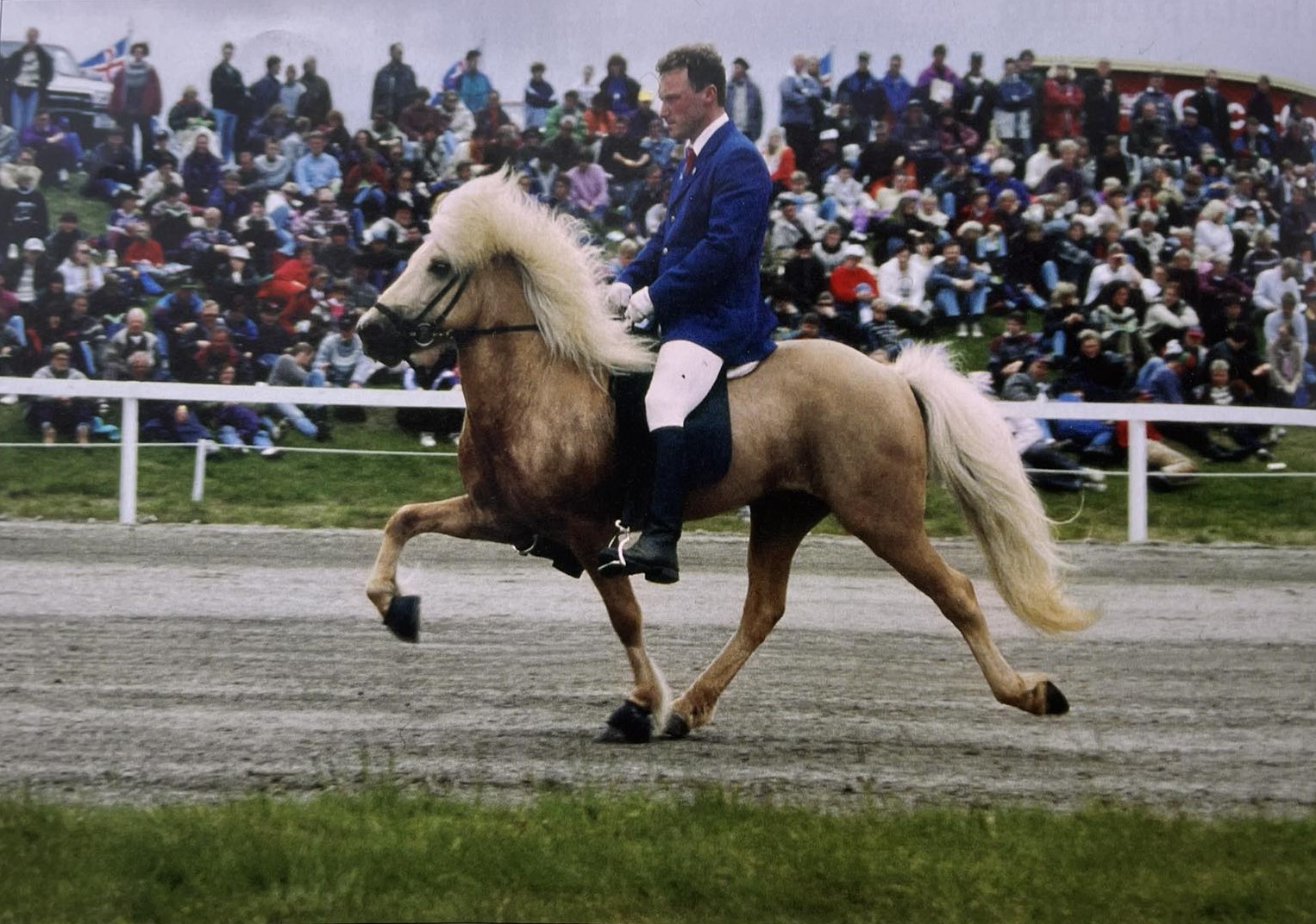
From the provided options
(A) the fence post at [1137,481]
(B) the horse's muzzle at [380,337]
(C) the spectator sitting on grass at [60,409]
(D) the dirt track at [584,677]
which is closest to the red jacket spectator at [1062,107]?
(A) the fence post at [1137,481]

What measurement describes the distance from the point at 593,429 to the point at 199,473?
156 inches

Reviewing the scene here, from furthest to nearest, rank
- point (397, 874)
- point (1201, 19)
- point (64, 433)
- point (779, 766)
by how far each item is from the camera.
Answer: point (64, 433)
point (1201, 19)
point (779, 766)
point (397, 874)

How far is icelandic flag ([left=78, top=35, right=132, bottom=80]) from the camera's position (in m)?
6.95

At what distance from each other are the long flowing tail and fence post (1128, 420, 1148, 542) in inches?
126

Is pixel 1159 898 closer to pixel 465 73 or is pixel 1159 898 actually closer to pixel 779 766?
pixel 779 766

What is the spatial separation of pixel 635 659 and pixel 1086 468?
4.05 metres

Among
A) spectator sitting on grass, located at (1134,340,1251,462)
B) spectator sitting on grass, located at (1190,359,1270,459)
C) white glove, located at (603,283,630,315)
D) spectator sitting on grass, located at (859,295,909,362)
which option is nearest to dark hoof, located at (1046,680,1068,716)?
white glove, located at (603,283,630,315)

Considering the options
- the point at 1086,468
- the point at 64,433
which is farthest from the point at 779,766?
the point at 64,433

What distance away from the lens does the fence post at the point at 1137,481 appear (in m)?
8.06

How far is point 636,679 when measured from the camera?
4.91 meters

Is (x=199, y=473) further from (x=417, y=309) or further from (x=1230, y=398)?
(x=1230, y=398)

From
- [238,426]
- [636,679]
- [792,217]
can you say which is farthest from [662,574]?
[238,426]

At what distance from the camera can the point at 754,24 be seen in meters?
6.25

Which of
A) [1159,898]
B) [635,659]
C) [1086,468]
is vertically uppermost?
[1086,468]
